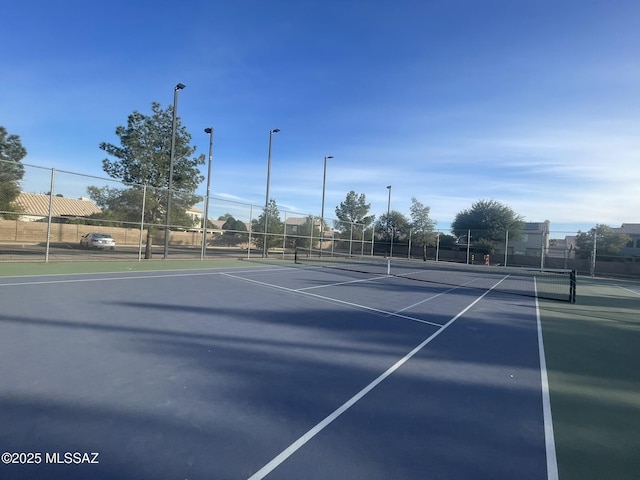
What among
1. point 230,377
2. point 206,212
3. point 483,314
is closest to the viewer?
point 230,377

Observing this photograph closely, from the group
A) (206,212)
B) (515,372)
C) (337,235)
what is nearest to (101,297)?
(515,372)

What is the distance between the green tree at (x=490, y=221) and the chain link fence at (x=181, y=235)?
0.46 m

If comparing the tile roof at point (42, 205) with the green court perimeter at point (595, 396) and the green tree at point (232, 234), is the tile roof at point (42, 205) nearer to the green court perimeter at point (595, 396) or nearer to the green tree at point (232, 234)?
the green tree at point (232, 234)

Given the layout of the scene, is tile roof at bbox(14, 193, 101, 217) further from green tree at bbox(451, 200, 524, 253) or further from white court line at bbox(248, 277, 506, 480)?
green tree at bbox(451, 200, 524, 253)

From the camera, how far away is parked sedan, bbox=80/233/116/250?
22.1 m

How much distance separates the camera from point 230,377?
159 inches

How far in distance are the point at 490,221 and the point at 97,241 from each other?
47337mm

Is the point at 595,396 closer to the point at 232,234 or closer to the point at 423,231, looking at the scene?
the point at 232,234

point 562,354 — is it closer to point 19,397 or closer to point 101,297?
point 19,397

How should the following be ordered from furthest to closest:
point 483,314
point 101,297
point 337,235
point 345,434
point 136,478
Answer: point 337,235, point 483,314, point 101,297, point 345,434, point 136,478

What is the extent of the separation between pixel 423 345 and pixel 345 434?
3243 mm

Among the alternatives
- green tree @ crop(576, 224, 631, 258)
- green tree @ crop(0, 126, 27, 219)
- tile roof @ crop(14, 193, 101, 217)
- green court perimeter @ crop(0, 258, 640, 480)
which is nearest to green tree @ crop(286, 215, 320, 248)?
Result: tile roof @ crop(14, 193, 101, 217)

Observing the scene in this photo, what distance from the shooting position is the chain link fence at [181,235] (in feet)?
49.4

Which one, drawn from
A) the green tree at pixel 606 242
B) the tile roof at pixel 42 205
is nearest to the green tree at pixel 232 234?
the tile roof at pixel 42 205
